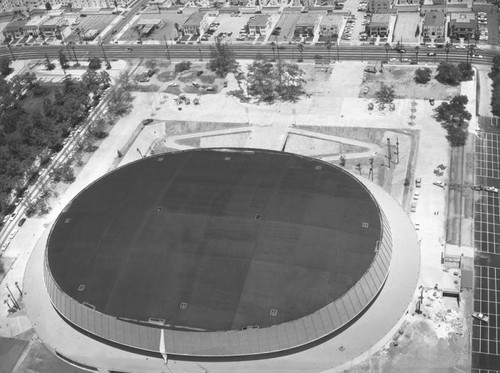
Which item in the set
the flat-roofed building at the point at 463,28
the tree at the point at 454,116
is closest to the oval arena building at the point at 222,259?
the tree at the point at 454,116

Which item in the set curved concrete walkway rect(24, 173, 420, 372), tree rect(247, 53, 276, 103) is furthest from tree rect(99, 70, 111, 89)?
curved concrete walkway rect(24, 173, 420, 372)

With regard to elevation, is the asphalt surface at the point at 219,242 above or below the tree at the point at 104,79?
above

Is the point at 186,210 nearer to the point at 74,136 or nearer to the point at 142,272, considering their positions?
the point at 142,272

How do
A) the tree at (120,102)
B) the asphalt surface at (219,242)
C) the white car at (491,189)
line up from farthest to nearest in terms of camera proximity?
1. the tree at (120,102)
2. the white car at (491,189)
3. the asphalt surface at (219,242)

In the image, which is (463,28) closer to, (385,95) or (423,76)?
(423,76)

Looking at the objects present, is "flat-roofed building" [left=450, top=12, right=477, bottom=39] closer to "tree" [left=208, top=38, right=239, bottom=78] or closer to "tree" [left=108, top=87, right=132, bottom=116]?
"tree" [left=208, top=38, right=239, bottom=78]

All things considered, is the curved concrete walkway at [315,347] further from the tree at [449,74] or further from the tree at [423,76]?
the tree at [449,74]

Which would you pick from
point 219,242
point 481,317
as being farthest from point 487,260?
point 219,242
